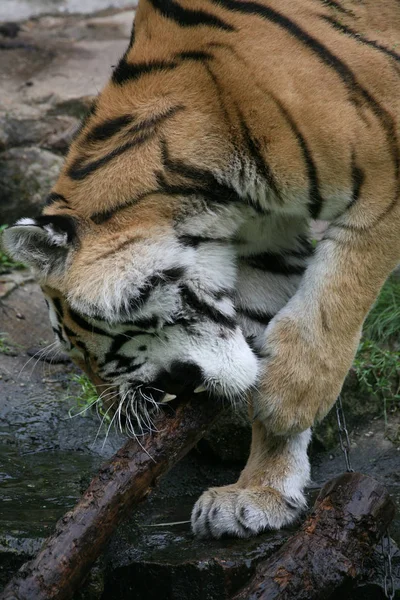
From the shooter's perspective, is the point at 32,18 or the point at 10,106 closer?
the point at 10,106

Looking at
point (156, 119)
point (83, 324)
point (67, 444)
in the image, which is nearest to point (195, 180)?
point (156, 119)

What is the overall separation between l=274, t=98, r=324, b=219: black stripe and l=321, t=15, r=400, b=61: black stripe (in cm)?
36

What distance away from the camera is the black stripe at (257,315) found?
3145mm

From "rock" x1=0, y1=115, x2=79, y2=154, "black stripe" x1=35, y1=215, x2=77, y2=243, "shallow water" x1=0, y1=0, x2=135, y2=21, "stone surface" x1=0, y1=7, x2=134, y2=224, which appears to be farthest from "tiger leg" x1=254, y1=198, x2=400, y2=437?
"shallow water" x1=0, y1=0, x2=135, y2=21

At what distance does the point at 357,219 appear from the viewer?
2844 mm

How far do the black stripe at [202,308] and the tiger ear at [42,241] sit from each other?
365mm

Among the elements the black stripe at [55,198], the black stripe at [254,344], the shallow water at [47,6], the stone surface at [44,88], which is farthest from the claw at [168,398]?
the shallow water at [47,6]

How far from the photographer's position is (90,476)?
3441 millimetres

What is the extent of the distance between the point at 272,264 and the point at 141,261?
2.28 ft

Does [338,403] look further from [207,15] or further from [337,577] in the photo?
[207,15]

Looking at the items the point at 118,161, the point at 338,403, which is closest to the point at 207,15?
the point at 118,161

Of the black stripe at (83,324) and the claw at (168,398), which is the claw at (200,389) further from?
the black stripe at (83,324)

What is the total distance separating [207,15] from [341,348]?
1109 mm

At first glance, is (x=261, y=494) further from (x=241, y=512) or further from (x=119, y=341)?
(x=119, y=341)
